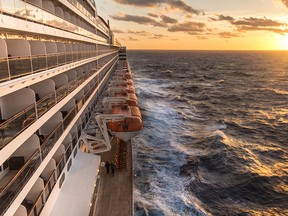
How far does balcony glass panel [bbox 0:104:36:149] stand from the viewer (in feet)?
28.4

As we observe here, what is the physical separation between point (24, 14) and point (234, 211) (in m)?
18.7

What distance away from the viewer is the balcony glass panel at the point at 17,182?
8.44 metres

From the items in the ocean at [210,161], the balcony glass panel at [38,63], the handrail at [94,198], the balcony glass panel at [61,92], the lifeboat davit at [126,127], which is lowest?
the ocean at [210,161]

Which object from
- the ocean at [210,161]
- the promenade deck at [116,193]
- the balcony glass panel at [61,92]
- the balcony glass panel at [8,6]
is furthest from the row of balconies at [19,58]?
the ocean at [210,161]

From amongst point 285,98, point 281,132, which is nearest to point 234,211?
point 281,132

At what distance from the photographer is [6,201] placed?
857 cm

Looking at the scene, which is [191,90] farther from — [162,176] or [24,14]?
[24,14]

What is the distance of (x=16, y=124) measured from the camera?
9.80 meters

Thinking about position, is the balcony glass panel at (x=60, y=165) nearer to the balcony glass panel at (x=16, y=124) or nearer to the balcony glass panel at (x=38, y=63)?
the balcony glass panel at (x=16, y=124)

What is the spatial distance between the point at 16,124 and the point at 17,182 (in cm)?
216

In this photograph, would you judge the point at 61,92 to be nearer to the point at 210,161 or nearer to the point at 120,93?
the point at 210,161

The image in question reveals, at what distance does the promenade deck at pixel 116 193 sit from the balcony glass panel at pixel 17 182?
538cm

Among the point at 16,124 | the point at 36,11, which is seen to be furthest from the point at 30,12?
the point at 16,124

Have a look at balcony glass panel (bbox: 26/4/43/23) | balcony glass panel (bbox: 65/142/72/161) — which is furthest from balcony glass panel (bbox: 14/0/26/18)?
balcony glass panel (bbox: 65/142/72/161)
